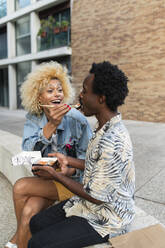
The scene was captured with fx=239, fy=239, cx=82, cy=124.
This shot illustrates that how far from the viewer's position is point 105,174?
4.55 feet

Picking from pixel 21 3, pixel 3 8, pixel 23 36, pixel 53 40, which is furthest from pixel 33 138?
pixel 3 8

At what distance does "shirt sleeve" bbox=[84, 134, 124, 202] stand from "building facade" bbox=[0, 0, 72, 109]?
12849mm

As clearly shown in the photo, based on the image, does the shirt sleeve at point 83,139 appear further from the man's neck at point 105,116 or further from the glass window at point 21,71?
the glass window at point 21,71

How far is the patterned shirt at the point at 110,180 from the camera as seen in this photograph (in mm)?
1390

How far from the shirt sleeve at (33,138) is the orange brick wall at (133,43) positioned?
8630 mm

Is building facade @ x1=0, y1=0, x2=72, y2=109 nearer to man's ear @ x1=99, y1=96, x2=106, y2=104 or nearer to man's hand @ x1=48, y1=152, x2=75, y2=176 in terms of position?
man's hand @ x1=48, y1=152, x2=75, y2=176

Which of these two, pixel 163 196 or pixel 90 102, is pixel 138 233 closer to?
pixel 90 102

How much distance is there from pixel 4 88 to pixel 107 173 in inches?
805

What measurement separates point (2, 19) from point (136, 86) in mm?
12980

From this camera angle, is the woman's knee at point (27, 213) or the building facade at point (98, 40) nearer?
the woman's knee at point (27, 213)

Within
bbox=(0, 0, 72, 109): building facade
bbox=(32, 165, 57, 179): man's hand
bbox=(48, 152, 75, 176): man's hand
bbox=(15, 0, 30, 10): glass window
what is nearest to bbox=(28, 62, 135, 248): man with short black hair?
bbox=(32, 165, 57, 179): man's hand

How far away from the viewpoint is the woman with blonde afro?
2.05 metres

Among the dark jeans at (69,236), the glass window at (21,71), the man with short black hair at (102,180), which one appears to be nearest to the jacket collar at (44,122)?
the man with short black hair at (102,180)

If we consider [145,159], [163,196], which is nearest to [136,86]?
[145,159]
